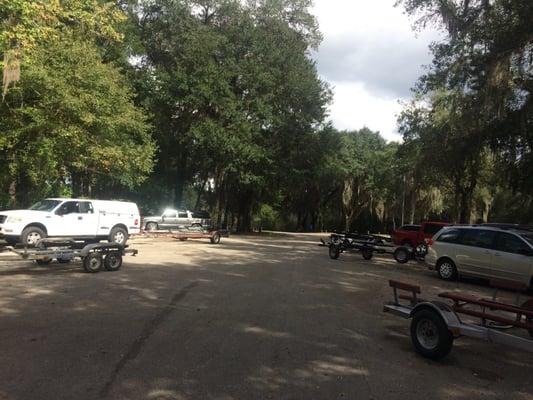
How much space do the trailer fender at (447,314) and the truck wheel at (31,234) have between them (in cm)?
1389

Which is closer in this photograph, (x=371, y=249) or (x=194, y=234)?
(x=371, y=249)

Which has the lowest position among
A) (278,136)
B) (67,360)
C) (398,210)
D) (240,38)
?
(67,360)

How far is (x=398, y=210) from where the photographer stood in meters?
Result: 54.4

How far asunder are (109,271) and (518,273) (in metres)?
11.2

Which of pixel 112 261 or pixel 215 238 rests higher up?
pixel 215 238

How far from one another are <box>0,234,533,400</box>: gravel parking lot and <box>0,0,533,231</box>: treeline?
9.27 m

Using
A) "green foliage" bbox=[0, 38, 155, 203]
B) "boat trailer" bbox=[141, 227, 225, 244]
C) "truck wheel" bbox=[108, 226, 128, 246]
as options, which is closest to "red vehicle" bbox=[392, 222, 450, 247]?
"boat trailer" bbox=[141, 227, 225, 244]

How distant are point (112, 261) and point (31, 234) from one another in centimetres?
496

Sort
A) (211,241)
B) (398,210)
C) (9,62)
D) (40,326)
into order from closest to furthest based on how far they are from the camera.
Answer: (40,326)
(9,62)
(211,241)
(398,210)

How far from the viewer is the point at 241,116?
119 feet

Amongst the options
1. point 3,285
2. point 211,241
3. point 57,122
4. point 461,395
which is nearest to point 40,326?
point 3,285

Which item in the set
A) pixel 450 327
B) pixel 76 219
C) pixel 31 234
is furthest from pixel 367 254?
pixel 450 327

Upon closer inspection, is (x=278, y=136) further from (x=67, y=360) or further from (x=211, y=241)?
(x=67, y=360)

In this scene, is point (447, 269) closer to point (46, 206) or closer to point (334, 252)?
point (334, 252)
